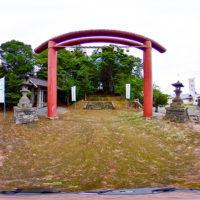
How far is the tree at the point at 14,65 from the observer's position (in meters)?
13.2

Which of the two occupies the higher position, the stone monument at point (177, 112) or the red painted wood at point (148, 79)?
the red painted wood at point (148, 79)

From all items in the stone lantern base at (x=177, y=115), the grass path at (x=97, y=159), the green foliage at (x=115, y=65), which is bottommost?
the grass path at (x=97, y=159)

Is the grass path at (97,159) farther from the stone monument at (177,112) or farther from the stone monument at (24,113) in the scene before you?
the stone monument at (177,112)

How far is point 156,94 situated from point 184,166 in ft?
41.7

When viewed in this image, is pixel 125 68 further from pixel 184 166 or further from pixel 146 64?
pixel 184 166

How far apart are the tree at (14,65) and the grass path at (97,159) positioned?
30.6ft

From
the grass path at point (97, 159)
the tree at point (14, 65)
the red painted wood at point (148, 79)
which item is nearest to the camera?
the grass path at point (97, 159)

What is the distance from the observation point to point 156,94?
14.8 metres

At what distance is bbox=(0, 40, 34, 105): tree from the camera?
13227 mm

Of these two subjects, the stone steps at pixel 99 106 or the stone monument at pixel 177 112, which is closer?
the stone monument at pixel 177 112

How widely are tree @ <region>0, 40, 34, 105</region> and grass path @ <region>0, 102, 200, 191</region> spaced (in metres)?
9.33

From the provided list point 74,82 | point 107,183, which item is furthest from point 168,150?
point 74,82

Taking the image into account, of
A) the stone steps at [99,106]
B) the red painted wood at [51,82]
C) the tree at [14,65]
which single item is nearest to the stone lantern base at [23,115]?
the red painted wood at [51,82]

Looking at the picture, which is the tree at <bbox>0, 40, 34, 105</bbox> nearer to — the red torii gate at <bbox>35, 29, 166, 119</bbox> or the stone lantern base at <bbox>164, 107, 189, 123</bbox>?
the red torii gate at <bbox>35, 29, 166, 119</bbox>
